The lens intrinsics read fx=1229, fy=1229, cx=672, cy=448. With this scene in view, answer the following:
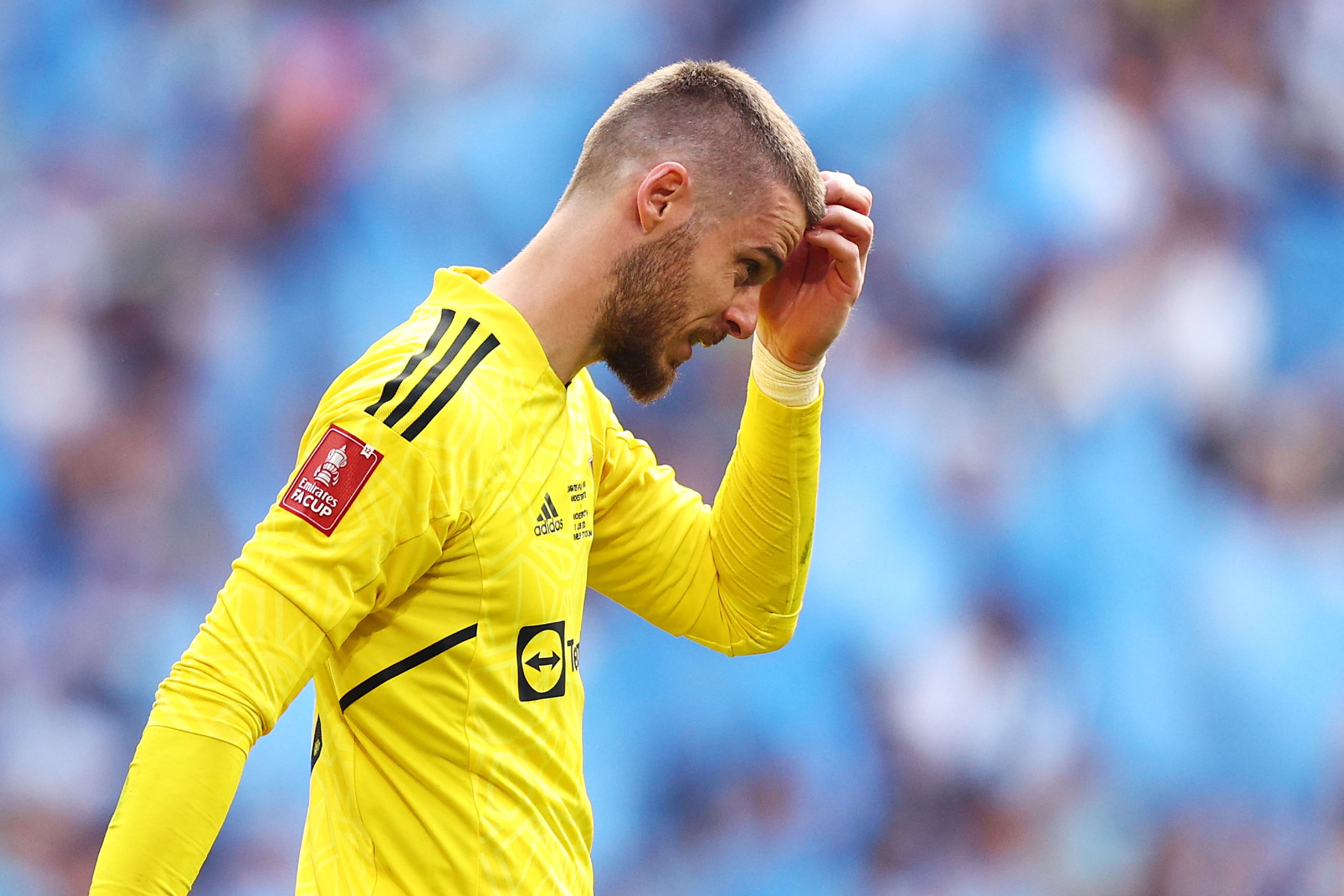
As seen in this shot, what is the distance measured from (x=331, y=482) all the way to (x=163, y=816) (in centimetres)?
30

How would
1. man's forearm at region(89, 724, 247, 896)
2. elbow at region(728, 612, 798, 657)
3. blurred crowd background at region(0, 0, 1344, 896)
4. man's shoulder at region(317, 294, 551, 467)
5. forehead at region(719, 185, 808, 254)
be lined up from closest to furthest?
man's forearm at region(89, 724, 247, 896) < man's shoulder at region(317, 294, 551, 467) < forehead at region(719, 185, 808, 254) < elbow at region(728, 612, 798, 657) < blurred crowd background at region(0, 0, 1344, 896)

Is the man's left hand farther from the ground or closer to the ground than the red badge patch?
farther from the ground

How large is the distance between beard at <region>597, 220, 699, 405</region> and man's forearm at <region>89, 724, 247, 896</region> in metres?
0.58

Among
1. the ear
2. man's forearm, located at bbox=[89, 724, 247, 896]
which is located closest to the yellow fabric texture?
man's forearm, located at bbox=[89, 724, 247, 896]

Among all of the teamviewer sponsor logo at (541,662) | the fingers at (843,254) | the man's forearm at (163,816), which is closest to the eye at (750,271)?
the fingers at (843,254)

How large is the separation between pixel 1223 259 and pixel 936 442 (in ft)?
2.93

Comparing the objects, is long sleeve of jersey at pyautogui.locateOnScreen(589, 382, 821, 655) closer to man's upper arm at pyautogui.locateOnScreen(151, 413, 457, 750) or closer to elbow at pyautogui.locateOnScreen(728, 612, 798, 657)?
elbow at pyautogui.locateOnScreen(728, 612, 798, 657)

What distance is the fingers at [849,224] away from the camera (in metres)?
1.46

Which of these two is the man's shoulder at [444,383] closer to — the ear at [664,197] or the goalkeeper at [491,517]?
the goalkeeper at [491,517]

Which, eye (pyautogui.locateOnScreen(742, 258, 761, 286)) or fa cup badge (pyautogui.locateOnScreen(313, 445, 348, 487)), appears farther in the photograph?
eye (pyautogui.locateOnScreen(742, 258, 761, 286))

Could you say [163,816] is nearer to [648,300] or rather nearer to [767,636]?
[648,300]

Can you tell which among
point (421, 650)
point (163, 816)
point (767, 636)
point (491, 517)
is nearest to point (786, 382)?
point (767, 636)

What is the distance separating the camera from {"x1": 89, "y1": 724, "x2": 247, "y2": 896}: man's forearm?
0.99 metres

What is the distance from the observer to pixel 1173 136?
3.09m
